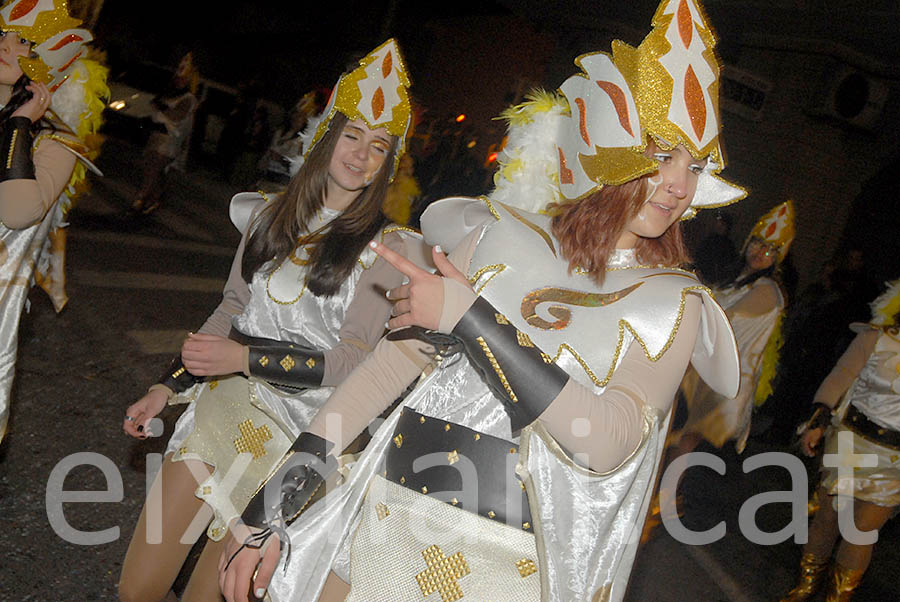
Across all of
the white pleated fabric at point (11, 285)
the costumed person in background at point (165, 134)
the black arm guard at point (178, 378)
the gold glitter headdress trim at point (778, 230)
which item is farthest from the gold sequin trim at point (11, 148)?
the costumed person in background at point (165, 134)

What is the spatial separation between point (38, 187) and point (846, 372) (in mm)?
4320

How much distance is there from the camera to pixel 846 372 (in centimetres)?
436

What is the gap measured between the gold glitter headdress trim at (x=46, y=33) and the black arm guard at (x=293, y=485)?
6.69 ft

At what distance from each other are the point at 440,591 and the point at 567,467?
42cm

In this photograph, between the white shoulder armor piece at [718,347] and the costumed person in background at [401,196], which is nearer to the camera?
the white shoulder armor piece at [718,347]

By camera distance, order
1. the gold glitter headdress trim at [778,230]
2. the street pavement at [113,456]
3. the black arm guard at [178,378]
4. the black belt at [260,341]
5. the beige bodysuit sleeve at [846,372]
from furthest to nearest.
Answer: the gold glitter headdress trim at [778,230] → the beige bodysuit sleeve at [846,372] → the street pavement at [113,456] → the black arm guard at [178,378] → the black belt at [260,341]

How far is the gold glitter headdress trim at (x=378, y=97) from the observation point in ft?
8.41

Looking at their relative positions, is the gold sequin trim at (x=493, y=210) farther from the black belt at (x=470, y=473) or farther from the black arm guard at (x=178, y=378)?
the black arm guard at (x=178, y=378)

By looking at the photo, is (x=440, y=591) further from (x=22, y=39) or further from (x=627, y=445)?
(x=22, y=39)

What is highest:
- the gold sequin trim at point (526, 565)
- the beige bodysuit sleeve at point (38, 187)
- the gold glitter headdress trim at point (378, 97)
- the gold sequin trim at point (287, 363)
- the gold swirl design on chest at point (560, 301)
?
the gold glitter headdress trim at point (378, 97)

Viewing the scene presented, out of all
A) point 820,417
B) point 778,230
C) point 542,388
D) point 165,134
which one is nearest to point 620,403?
point 542,388

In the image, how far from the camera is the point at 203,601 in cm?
213

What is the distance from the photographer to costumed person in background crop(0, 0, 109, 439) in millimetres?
2662

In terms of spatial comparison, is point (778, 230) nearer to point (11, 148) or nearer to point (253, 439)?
point (253, 439)
